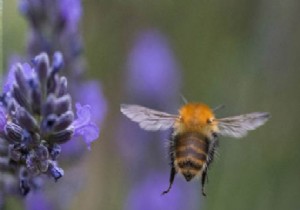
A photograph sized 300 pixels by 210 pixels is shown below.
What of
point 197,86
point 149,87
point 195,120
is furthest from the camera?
point 197,86

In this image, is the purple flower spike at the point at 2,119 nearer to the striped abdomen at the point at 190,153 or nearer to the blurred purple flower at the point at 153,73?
the striped abdomen at the point at 190,153

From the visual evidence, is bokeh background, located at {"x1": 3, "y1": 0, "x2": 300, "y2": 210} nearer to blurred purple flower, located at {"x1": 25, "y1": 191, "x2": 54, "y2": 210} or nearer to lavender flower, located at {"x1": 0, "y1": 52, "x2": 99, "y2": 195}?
blurred purple flower, located at {"x1": 25, "y1": 191, "x2": 54, "y2": 210}

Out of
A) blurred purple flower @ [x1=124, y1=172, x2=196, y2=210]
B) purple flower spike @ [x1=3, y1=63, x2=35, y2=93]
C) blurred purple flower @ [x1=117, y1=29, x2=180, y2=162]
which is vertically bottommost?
purple flower spike @ [x1=3, y1=63, x2=35, y2=93]

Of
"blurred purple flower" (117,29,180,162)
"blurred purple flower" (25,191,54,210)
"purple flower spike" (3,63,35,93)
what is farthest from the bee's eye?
"blurred purple flower" (117,29,180,162)

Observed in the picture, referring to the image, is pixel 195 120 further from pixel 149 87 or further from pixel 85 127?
pixel 149 87

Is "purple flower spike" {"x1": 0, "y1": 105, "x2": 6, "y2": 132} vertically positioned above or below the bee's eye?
below

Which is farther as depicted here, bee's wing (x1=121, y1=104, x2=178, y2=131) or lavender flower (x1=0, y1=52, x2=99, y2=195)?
bee's wing (x1=121, y1=104, x2=178, y2=131)

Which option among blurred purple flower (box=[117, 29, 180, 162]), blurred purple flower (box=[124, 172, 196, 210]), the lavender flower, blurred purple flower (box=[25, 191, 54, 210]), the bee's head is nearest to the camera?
the lavender flower

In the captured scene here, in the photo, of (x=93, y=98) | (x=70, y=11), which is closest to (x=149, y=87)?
(x=93, y=98)
